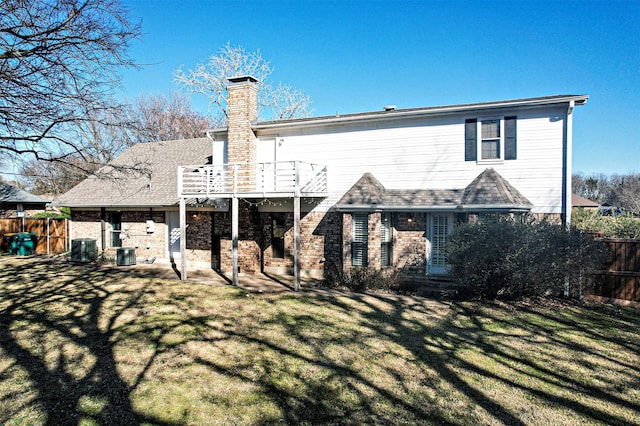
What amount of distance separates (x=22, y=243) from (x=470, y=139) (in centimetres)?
2272

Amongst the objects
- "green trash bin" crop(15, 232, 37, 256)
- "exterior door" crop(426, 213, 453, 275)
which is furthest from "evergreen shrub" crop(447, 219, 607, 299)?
"green trash bin" crop(15, 232, 37, 256)

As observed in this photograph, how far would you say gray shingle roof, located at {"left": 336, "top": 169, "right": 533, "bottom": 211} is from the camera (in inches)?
481

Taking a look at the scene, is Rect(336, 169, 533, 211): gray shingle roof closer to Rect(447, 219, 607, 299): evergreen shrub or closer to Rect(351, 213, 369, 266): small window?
Rect(351, 213, 369, 266): small window

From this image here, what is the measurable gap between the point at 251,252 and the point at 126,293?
4911mm

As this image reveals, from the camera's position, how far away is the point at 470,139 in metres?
13.5

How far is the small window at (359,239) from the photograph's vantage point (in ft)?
45.3

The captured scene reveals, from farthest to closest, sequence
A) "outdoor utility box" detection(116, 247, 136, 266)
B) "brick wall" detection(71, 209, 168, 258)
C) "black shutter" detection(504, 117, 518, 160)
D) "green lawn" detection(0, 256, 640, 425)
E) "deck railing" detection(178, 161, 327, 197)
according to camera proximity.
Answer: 1. "brick wall" detection(71, 209, 168, 258)
2. "outdoor utility box" detection(116, 247, 136, 266)
3. "deck railing" detection(178, 161, 327, 197)
4. "black shutter" detection(504, 117, 518, 160)
5. "green lawn" detection(0, 256, 640, 425)

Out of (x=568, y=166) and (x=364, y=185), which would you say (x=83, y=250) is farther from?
(x=568, y=166)

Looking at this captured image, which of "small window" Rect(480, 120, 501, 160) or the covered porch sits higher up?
"small window" Rect(480, 120, 501, 160)

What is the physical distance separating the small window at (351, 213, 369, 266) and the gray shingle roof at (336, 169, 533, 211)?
0.61 metres

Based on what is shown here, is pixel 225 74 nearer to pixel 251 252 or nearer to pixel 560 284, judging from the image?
pixel 251 252

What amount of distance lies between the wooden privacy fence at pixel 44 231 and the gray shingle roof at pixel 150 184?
7.59 feet

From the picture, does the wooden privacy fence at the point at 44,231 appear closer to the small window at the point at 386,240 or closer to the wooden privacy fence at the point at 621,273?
the small window at the point at 386,240

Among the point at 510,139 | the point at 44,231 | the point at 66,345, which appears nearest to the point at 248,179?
the point at 66,345
